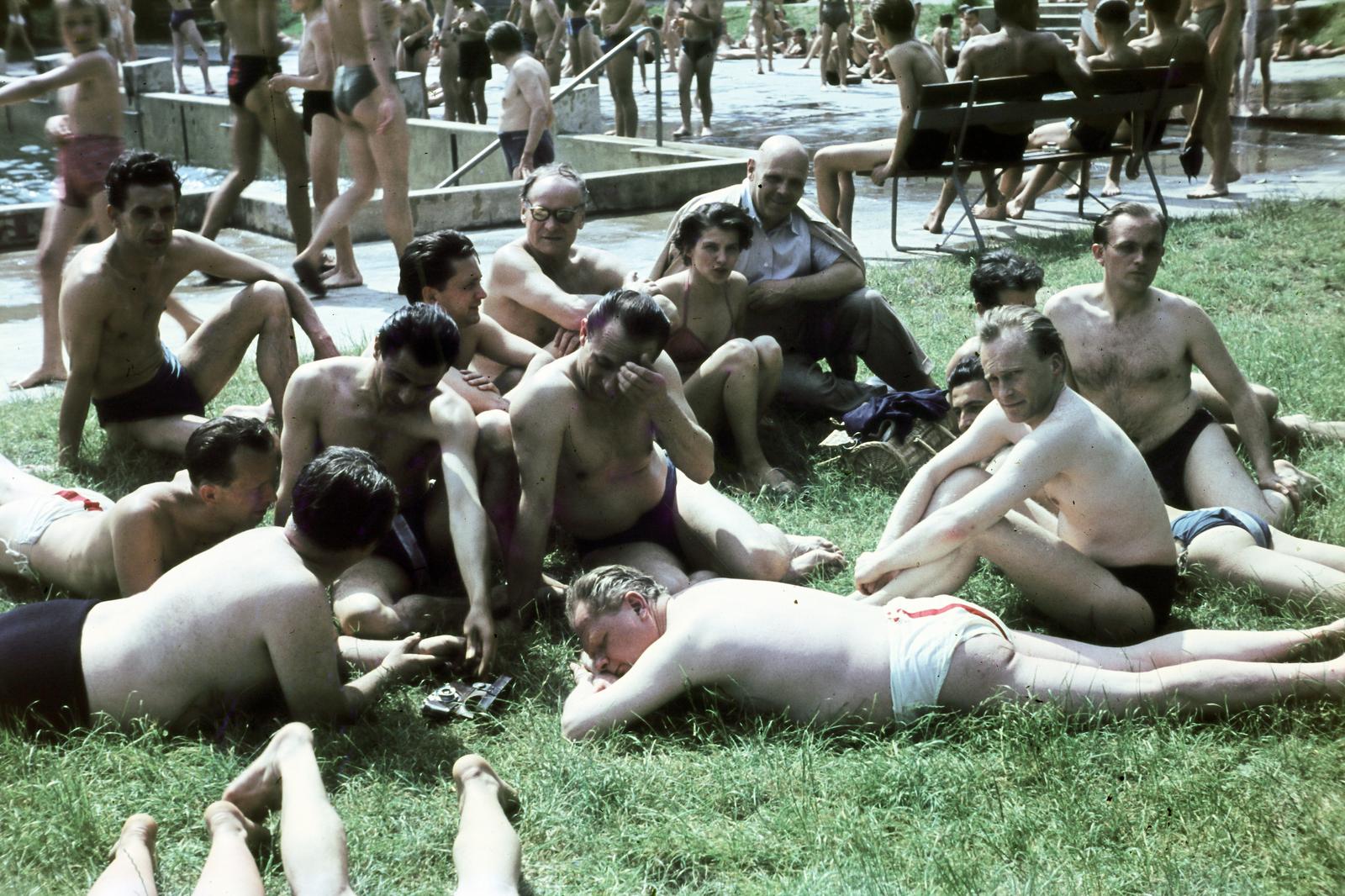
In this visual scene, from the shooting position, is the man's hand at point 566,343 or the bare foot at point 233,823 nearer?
the bare foot at point 233,823

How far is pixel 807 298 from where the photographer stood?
6492 mm

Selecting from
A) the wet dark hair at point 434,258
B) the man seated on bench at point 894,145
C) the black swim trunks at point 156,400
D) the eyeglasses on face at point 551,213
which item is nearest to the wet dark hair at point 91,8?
the black swim trunks at point 156,400

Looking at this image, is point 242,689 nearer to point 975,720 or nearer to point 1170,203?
point 975,720

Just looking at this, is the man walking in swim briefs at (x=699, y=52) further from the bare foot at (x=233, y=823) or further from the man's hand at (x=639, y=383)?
the bare foot at (x=233, y=823)

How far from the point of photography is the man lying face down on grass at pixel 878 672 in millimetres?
3781

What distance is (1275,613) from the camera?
14.7 ft

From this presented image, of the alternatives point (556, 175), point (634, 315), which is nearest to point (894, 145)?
point (556, 175)

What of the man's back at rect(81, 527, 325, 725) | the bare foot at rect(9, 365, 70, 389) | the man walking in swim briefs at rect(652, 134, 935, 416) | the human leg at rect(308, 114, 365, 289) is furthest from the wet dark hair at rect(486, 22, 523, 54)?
the man's back at rect(81, 527, 325, 725)

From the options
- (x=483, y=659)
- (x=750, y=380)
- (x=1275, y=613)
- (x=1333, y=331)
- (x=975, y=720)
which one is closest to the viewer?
(x=975, y=720)

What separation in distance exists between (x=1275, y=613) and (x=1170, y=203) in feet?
24.8

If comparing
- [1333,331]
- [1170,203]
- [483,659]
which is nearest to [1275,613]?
[483,659]

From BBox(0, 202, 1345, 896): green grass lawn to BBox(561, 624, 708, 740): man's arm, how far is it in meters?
0.06

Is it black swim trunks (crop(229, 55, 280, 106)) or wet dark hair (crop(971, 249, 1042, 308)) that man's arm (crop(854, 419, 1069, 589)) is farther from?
Result: black swim trunks (crop(229, 55, 280, 106))

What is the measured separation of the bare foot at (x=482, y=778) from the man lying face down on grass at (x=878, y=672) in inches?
15.0
